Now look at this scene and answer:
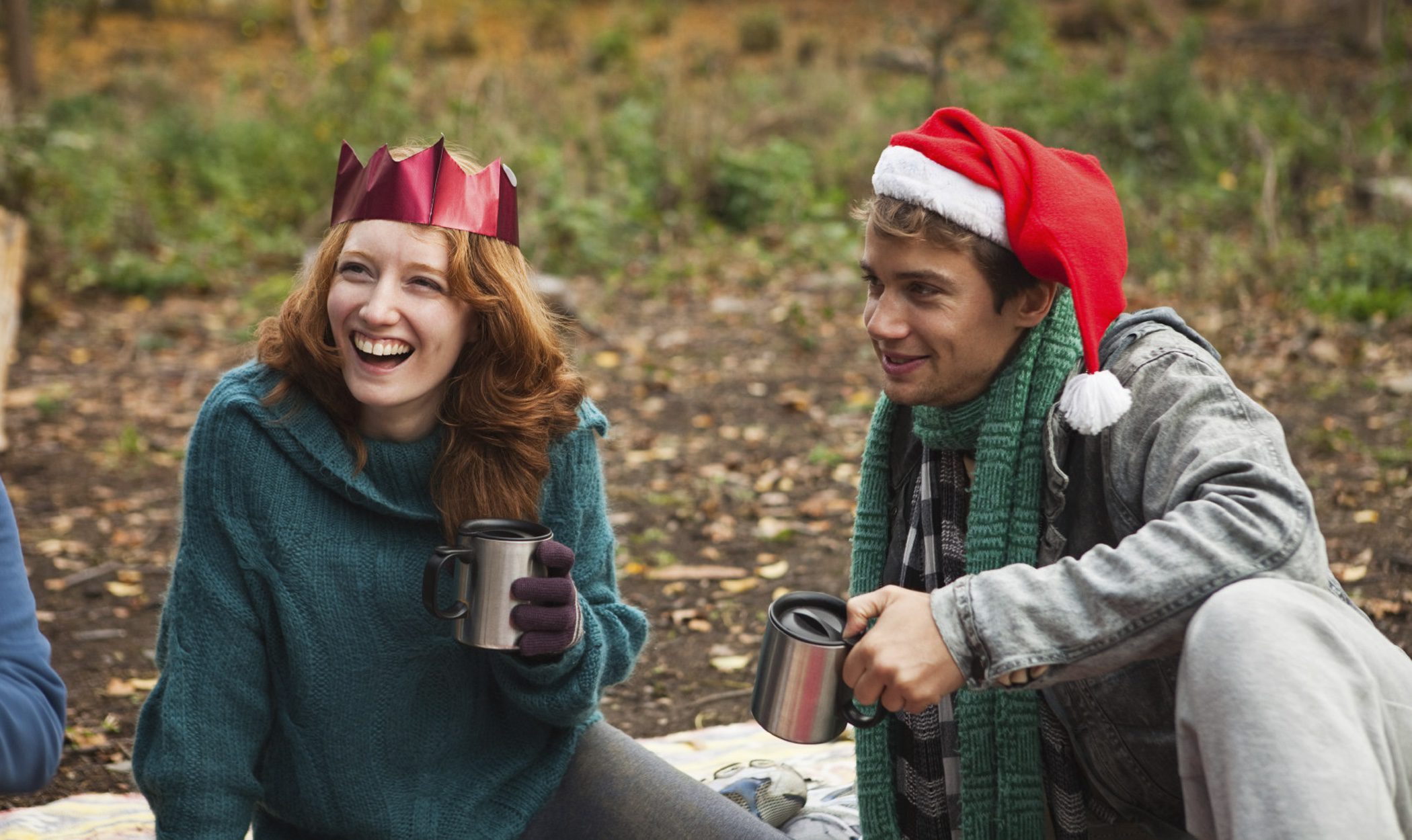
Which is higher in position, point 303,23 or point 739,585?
point 303,23

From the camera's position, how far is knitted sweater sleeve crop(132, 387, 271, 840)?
Result: 2283 mm

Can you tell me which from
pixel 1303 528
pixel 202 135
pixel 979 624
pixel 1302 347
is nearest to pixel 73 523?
pixel 979 624

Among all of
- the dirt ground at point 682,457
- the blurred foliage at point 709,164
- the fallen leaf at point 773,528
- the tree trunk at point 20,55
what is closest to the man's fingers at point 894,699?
the dirt ground at point 682,457

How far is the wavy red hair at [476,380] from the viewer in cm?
244

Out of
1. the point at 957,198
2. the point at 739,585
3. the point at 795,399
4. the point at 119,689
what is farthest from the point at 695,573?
the point at 957,198

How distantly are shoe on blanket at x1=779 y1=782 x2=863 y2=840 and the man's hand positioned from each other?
3.17 feet

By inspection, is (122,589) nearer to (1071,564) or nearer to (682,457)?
(682,457)

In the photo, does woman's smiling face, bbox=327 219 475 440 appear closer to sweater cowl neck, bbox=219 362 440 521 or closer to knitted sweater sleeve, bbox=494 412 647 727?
sweater cowl neck, bbox=219 362 440 521

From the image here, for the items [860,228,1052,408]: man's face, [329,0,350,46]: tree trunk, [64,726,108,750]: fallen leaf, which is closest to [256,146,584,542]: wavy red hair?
[860,228,1052,408]: man's face

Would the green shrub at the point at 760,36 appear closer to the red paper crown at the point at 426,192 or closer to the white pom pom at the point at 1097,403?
the red paper crown at the point at 426,192

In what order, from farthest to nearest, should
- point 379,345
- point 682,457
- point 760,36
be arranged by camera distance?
point 760,36, point 682,457, point 379,345

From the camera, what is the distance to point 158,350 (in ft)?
27.3

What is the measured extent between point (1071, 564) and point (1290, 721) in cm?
39

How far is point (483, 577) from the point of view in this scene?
2.28 meters
